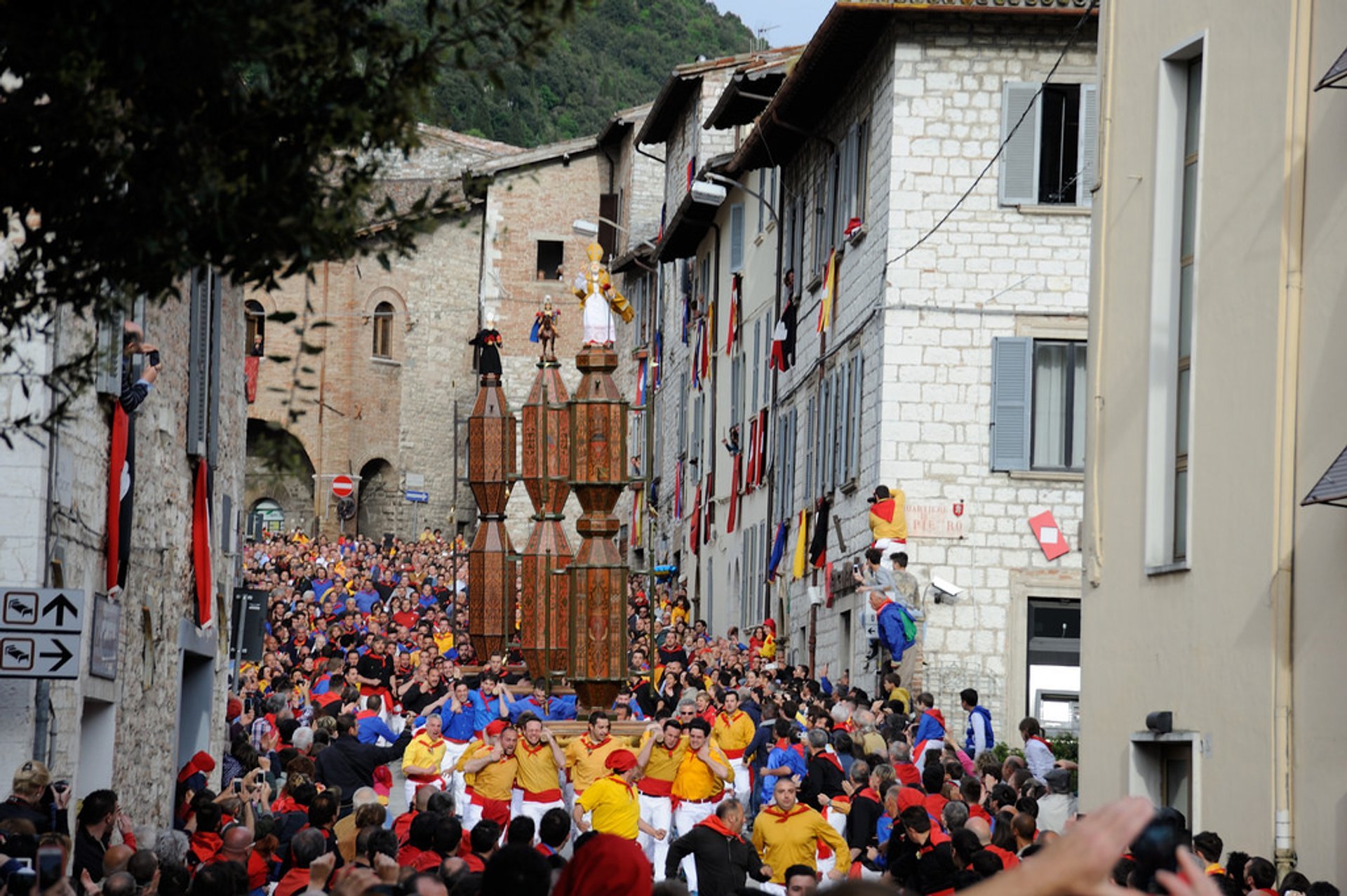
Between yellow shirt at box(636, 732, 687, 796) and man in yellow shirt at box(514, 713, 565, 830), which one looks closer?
yellow shirt at box(636, 732, 687, 796)

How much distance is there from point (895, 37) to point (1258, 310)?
38.2 feet

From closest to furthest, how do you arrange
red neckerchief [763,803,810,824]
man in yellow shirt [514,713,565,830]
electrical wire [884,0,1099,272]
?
red neckerchief [763,803,810,824], man in yellow shirt [514,713,565,830], electrical wire [884,0,1099,272]

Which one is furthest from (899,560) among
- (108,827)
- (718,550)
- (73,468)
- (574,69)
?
(574,69)

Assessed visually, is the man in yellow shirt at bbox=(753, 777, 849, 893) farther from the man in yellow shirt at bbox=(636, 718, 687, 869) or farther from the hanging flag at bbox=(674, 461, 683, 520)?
the hanging flag at bbox=(674, 461, 683, 520)

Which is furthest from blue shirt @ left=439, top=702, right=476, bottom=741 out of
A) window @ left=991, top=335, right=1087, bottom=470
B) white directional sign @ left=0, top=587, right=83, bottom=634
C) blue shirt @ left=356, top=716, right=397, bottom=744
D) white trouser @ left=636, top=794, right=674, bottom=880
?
white directional sign @ left=0, top=587, right=83, bottom=634

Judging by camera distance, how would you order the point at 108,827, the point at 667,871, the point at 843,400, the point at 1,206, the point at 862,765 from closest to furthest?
the point at 1,206 → the point at 108,827 → the point at 667,871 → the point at 862,765 → the point at 843,400

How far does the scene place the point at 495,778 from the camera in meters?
18.4

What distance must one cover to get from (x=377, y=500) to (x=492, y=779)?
4713 cm

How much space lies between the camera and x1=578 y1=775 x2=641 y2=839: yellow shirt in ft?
53.8

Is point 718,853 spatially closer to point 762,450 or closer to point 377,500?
point 762,450

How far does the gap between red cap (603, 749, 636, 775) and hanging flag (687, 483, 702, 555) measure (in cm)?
2468

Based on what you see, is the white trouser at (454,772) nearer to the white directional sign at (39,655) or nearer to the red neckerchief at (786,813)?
the red neckerchief at (786,813)

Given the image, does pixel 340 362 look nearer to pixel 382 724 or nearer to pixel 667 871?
pixel 382 724

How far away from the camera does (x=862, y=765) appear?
16500 millimetres
